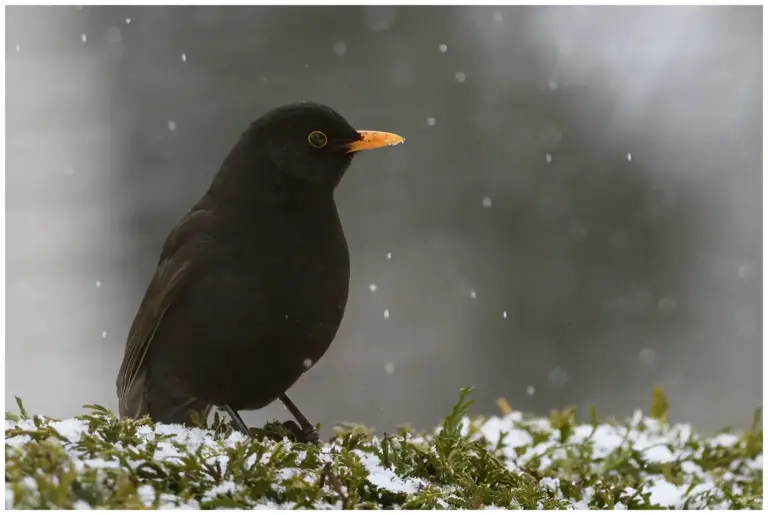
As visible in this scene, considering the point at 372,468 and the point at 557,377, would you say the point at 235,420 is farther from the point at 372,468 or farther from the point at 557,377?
the point at 557,377

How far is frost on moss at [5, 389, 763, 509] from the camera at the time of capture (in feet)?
5.61

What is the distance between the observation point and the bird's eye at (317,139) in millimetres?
3812

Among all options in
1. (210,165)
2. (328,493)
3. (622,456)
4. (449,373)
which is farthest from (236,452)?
(449,373)

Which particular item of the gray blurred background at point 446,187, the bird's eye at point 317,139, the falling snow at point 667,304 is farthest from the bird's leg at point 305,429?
the falling snow at point 667,304

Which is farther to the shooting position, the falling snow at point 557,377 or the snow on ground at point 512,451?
the falling snow at point 557,377

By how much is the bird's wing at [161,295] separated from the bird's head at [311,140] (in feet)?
1.41

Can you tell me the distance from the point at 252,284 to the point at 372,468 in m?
1.31

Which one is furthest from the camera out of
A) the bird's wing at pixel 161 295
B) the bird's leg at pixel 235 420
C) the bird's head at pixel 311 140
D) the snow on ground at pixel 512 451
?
the bird's head at pixel 311 140

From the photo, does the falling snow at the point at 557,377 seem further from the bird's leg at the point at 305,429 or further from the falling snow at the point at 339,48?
the bird's leg at the point at 305,429

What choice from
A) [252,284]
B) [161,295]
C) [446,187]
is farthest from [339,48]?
[252,284]

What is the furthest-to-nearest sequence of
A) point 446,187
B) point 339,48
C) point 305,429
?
point 446,187, point 339,48, point 305,429

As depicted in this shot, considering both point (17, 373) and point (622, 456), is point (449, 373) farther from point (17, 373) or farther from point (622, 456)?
point (622, 456)

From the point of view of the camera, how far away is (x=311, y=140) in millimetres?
3812

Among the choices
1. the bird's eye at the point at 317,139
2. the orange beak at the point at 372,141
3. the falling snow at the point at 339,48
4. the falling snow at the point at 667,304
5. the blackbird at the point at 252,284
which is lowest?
the blackbird at the point at 252,284
